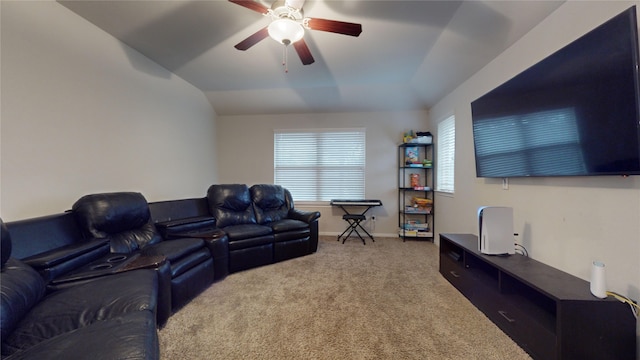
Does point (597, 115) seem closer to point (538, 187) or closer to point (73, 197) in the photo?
point (538, 187)

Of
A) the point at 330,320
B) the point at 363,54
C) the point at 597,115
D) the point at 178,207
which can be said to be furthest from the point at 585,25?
the point at 178,207

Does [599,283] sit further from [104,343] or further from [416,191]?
[416,191]

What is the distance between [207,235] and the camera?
2.65 meters

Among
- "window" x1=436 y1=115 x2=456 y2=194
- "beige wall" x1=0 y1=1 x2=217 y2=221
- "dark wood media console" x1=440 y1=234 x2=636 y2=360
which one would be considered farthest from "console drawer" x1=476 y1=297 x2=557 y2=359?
"beige wall" x1=0 y1=1 x2=217 y2=221

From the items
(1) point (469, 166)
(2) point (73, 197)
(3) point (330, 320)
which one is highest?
(1) point (469, 166)

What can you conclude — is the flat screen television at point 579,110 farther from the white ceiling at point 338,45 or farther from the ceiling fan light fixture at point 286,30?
the ceiling fan light fixture at point 286,30

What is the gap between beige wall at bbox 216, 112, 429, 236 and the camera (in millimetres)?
4508

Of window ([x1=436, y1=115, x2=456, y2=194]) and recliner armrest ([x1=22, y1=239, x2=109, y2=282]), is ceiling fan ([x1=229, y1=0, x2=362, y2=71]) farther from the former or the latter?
window ([x1=436, y1=115, x2=456, y2=194])

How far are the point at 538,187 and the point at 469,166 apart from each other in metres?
1.08

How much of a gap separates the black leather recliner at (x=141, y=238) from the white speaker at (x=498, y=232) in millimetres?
2716

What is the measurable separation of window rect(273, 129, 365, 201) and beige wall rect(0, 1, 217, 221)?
2.03 metres

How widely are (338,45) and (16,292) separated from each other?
317 centimetres

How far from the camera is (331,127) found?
4.66 metres

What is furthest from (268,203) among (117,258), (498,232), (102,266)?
(498,232)
